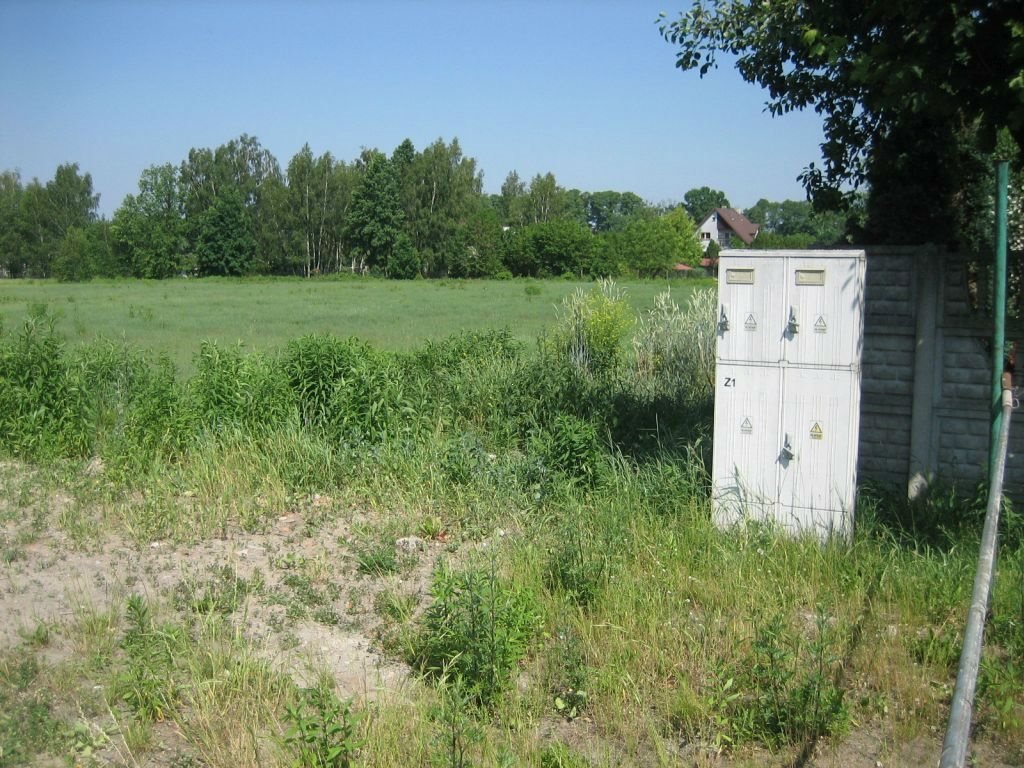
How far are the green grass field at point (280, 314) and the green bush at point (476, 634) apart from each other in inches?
443

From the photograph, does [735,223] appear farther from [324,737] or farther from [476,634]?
[324,737]

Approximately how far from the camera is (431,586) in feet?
17.0

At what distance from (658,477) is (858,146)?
321cm

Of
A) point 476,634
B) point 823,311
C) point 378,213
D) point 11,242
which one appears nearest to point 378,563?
point 476,634

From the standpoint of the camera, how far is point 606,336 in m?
13.0

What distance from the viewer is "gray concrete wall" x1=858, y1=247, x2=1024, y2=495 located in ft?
22.3

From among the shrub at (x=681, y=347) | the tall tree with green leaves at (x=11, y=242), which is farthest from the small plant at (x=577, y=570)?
the tall tree with green leaves at (x=11, y=242)

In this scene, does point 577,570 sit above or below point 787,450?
below

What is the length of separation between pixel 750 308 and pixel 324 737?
3.95 m

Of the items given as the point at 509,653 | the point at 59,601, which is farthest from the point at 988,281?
the point at 59,601

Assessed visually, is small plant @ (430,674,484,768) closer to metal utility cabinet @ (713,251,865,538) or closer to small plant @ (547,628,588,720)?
small plant @ (547,628,588,720)

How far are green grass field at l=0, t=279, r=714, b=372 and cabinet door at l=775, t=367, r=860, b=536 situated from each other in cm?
985

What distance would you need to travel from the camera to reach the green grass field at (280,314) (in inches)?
834

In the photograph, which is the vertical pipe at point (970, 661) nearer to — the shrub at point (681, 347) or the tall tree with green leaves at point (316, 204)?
the shrub at point (681, 347)
